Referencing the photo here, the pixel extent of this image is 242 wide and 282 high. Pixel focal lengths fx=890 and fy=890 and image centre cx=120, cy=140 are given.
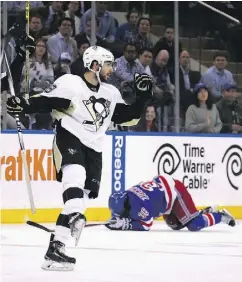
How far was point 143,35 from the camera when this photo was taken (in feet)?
33.2

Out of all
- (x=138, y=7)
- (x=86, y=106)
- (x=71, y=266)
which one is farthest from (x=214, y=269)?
(x=138, y=7)

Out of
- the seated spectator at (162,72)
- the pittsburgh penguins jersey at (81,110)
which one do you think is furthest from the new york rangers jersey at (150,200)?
the seated spectator at (162,72)

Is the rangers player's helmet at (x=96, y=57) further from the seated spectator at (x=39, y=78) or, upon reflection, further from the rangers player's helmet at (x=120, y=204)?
the seated spectator at (x=39, y=78)

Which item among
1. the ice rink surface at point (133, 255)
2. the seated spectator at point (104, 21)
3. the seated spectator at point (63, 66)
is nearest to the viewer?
the ice rink surface at point (133, 255)

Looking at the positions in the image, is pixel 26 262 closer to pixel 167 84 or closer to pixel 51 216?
pixel 51 216

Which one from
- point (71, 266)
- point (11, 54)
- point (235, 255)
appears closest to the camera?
point (71, 266)

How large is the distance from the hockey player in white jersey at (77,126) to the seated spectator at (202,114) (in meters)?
4.25

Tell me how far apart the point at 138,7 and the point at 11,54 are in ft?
9.61

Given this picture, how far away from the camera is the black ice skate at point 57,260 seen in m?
4.80

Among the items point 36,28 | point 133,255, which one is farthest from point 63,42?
point 133,255

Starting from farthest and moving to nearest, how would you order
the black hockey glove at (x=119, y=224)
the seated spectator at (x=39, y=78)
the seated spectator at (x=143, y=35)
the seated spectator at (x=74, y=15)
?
the seated spectator at (x=143, y=35) → the seated spectator at (x=74, y=15) → the seated spectator at (x=39, y=78) → the black hockey glove at (x=119, y=224)

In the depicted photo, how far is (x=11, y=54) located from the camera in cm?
796

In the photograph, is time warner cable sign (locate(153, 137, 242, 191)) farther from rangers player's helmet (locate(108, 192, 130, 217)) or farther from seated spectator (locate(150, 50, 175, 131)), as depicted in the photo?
rangers player's helmet (locate(108, 192, 130, 217))

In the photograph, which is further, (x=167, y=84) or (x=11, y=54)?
(x=167, y=84)
